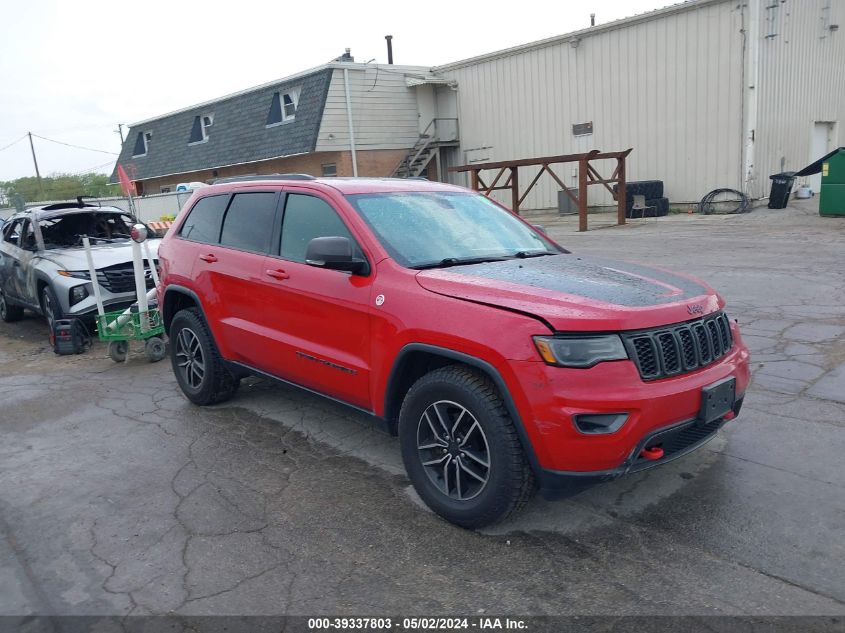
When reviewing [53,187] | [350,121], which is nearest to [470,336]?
[350,121]

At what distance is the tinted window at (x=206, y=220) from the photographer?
5281mm

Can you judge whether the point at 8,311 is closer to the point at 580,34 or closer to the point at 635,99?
the point at 635,99

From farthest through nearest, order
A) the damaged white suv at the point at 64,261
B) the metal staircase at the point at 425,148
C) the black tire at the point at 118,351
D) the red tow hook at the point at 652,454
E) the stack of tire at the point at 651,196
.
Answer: the metal staircase at the point at 425,148 → the stack of tire at the point at 651,196 → the damaged white suv at the point at 64,261 → the black tire at the point at 118,351 → the red tow hook at the point at 652,454

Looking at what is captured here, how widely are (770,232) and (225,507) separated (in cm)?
1422

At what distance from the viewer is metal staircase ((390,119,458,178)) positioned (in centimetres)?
2594

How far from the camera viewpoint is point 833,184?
53.5 feet

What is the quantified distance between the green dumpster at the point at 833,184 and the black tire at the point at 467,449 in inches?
639

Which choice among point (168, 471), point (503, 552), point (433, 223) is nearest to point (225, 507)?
point (168, 471)

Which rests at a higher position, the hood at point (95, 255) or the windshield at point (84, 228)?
the windshield at point (84, 228)

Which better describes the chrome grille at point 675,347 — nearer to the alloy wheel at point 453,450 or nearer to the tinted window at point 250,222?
the alloy wheel at point 453,450

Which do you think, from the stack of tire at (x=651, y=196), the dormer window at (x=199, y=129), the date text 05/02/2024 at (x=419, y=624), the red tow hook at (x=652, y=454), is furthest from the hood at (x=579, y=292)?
the dormer window at (x=199, y=129)

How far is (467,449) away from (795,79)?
2198cm

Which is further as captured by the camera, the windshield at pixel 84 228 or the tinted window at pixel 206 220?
the windshield at pixel 84 228

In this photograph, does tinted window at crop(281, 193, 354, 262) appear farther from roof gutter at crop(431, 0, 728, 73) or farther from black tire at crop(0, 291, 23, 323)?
roof gutter at crop(431, 0, 728, 73)
